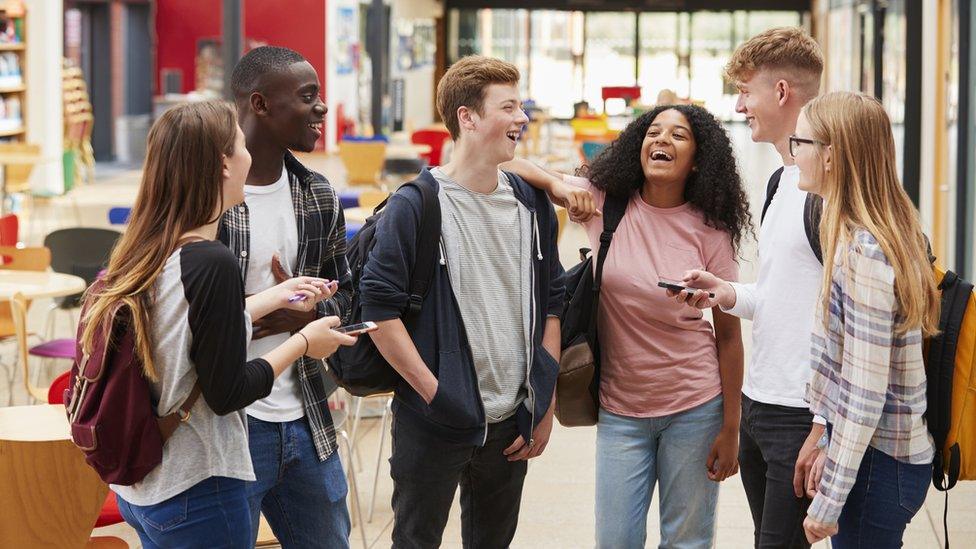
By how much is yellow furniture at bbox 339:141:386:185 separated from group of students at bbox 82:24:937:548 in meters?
10.8

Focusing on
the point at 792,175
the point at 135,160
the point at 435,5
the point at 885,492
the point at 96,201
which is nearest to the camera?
the point at 885,492

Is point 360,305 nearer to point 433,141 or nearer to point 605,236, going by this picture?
point 605,236

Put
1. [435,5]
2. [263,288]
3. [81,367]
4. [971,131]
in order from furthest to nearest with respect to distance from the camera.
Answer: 1. [435,5]
2. [971,131]
3. [263,288]
4. [81,367]

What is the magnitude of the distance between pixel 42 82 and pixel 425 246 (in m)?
14.1

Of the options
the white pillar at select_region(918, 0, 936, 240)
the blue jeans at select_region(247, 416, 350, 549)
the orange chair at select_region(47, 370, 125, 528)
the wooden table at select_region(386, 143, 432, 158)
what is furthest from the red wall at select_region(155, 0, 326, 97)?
the blue jeans at select_region(247, 416, 350, 549)

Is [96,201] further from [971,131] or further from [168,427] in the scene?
[168,427]

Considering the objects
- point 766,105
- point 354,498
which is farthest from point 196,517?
point 354,498

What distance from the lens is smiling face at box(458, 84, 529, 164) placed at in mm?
2760

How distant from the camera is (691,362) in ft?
9.88

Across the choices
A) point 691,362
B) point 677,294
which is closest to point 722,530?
point 691,362

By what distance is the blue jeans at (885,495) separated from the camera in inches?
95.5

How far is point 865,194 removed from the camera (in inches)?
95.3

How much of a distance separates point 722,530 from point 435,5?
23.6 meters

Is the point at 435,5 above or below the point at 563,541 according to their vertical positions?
above
